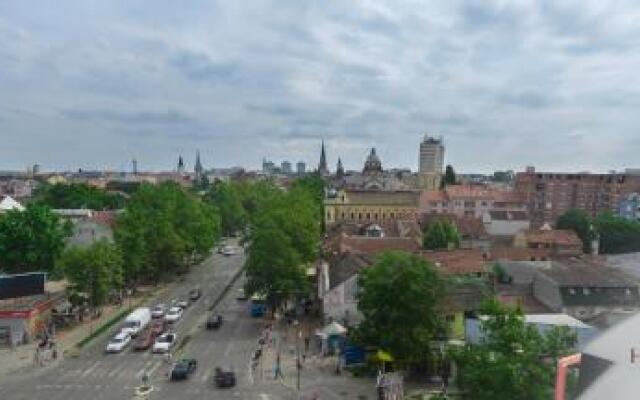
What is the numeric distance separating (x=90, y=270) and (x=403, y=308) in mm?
23874

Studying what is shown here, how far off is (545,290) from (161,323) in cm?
2461

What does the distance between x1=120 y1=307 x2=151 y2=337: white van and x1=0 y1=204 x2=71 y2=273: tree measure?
1272 cm

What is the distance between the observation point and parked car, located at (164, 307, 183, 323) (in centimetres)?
4609

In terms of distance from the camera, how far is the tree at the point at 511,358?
802 inches

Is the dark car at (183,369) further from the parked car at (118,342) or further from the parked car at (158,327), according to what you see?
the parked car at (158,327)

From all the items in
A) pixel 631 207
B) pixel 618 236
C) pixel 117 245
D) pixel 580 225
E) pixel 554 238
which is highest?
pixel 631 207

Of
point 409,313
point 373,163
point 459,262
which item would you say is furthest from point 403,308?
point 373,163

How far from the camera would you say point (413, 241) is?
6347 centimetres

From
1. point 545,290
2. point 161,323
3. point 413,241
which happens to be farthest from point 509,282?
point 161,323

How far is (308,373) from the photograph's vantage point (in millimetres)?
34094

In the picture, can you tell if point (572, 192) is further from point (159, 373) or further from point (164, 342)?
point (159, 373)

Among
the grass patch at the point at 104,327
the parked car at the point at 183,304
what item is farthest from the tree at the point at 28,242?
the parked car at the point at 183,304

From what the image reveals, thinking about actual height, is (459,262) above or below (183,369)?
above

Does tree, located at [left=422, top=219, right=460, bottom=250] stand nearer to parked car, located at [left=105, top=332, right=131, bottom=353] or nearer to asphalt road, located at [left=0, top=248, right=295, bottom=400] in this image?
asphalt road, located at [left=0, top=248, right=295, bottom=400]
